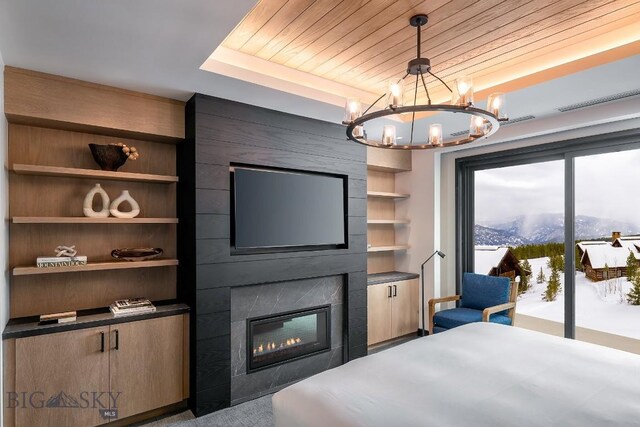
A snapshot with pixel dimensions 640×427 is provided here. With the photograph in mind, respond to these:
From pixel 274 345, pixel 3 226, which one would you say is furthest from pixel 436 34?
pixel 3 226

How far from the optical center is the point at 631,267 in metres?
3.45

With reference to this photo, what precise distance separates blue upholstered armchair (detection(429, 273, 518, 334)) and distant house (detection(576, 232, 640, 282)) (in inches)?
27.7

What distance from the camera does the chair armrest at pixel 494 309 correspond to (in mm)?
3582

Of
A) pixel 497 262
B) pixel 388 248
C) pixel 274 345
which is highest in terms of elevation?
pixel 388 248

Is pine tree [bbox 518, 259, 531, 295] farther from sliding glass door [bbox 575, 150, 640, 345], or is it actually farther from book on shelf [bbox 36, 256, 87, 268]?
book on shelf [bbox 36, 256, 87, 268]

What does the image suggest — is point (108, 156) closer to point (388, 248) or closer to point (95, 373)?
point (95, 373)

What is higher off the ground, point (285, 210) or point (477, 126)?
point (477, 126)

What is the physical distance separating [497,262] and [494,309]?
1.01 m

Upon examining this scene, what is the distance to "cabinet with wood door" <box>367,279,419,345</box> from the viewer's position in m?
4.23

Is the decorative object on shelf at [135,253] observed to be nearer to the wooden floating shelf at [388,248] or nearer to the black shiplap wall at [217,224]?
the black shiplap wall at [217,224]

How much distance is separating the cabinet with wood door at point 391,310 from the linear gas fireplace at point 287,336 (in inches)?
29.3

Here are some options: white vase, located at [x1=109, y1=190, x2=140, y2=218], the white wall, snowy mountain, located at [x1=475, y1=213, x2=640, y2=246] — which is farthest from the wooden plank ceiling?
snowy mountain, located at [x1=475, y1=213, x2=640, y2=246]

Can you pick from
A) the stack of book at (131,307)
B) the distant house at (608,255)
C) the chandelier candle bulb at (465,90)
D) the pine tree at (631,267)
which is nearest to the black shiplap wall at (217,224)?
the stack of book at (131,307)

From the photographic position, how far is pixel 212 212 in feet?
9.56
